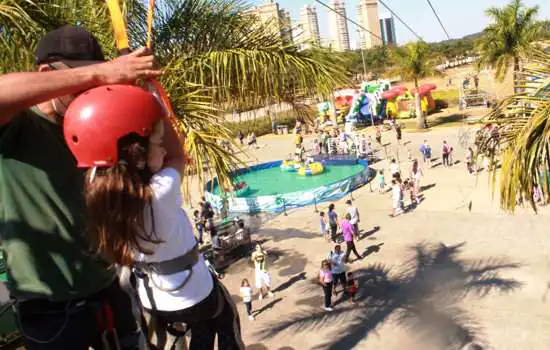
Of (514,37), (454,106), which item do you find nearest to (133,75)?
(514,37)

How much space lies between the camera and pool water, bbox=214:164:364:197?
24.5m

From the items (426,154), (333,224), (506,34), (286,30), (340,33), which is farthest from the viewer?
(340,33)

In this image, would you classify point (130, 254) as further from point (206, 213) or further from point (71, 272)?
point (206, 213)

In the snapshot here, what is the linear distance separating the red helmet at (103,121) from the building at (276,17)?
4443mm

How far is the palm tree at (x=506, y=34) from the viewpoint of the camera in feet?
92.6

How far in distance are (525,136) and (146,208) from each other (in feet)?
11.5

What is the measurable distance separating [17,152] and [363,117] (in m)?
37.7

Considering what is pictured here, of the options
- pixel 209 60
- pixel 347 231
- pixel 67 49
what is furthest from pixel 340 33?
pixel 67 49

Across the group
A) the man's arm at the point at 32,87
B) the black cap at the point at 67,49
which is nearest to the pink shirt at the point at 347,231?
→ the black cap at the point at 67,49

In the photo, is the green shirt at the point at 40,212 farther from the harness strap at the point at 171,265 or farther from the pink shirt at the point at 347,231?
the pink shirt at the point at 347,231

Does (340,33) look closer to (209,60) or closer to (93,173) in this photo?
(209,60)

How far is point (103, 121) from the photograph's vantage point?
1734 millimetres

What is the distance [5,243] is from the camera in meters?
1.99

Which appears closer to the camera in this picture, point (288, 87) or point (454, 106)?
point (288, 87)
